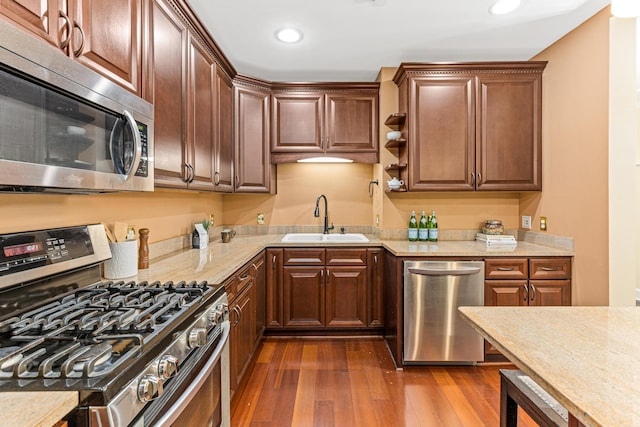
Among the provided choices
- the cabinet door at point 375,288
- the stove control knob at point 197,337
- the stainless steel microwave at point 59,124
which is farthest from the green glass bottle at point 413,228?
the stainless steel microwave at point 59,124

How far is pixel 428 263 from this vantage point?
8.25 ft

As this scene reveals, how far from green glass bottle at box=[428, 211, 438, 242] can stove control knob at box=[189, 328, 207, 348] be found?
2403 mm

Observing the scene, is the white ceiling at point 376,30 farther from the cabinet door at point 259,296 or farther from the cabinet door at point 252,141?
the cabinet door at point 259,296

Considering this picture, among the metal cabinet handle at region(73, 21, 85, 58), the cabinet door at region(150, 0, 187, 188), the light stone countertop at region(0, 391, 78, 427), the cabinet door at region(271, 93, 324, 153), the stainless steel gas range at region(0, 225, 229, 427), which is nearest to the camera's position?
the light stone countertop at region(0, 391, 78, 427)

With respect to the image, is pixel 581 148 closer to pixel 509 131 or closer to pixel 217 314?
pixel 509 131

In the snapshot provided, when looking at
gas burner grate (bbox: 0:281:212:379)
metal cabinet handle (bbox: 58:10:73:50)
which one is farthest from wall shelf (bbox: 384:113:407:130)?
metal cabinet handle (bbox: 58:10:73:50)

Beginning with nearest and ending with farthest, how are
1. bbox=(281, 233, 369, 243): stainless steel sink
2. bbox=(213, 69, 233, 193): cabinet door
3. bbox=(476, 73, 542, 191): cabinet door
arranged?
bbox=(213, 69, 233, 193): cabinet door
bbox=(476, 73, 542, 191): cabinet door
bbox=(281, 233, 369, 243): stainless steel sink

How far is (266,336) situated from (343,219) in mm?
1423

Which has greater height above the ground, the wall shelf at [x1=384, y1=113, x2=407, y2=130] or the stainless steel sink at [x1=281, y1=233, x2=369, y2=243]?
the wall shelf at [x1=384, y1=113, x2=407, y2=130]

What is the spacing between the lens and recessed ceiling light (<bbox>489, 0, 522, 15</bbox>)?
2.13 m

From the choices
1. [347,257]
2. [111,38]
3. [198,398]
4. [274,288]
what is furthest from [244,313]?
[111,38]

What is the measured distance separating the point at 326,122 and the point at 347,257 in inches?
53.3

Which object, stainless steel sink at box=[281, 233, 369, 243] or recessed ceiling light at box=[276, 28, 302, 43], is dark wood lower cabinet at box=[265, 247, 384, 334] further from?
recessed ceiling light at box=[276, 28, 302, 43]

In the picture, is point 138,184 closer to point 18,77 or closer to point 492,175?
point 18,77
